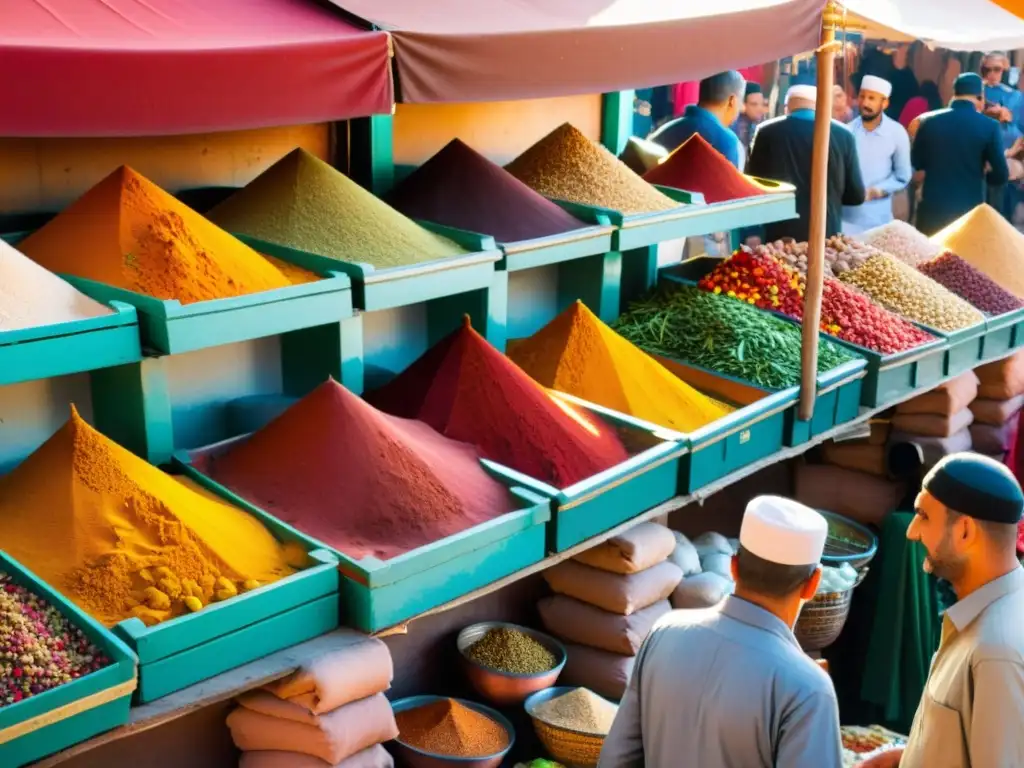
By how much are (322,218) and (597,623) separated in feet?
3.72

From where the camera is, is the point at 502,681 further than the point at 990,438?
No

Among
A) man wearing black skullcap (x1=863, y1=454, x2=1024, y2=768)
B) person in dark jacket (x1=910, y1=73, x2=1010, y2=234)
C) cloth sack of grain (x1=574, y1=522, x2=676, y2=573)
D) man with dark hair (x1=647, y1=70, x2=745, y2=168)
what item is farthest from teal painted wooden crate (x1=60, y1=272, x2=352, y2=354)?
person in dark jacket (x1=910, y1=73, x2=1010, y2=234)

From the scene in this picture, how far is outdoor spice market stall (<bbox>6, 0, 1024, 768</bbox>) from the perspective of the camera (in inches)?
74.6

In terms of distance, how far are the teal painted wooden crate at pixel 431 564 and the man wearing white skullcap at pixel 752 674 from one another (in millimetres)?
426

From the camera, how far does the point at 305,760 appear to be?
211cm

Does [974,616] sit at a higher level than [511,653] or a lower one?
higher

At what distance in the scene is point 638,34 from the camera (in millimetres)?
2535

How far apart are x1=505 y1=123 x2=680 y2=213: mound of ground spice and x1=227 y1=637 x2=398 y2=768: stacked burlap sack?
5.08 ft

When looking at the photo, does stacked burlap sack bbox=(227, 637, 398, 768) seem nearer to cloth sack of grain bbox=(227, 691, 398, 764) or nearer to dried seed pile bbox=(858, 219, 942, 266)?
cloth sack of grain bbox=(227, 691, 398, 764)

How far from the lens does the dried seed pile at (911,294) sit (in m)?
3.74

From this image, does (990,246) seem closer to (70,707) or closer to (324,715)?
(324,715)

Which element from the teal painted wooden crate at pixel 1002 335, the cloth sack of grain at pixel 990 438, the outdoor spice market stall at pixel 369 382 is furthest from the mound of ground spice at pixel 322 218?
the cloth sack of grain at pixel 990 438

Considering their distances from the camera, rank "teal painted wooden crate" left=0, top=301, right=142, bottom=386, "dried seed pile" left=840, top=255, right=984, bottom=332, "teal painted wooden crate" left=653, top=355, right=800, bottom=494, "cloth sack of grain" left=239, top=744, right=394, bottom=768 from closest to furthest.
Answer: "teal painted wooden crate" left=0, top=301, right=142, bottom=386 → "cloth sack of grain" left=239, top=744, right=394, bottom=768 → "teal painted wooden crate" left=653, top=355, right=800, bottom=494 → "dried seed pile" left=840, top=255, right=984, bottom=332

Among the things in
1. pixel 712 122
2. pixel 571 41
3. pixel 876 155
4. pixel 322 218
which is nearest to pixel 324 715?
pixel 322 218
